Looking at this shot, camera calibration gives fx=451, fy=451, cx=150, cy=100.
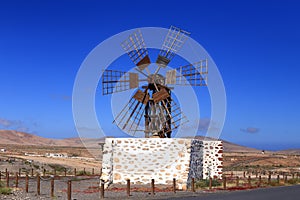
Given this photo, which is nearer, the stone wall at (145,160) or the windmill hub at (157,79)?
the stone wall at (145,160)

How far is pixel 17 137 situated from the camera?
477 ft

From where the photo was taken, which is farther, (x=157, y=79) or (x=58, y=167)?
(x=58, y=167)

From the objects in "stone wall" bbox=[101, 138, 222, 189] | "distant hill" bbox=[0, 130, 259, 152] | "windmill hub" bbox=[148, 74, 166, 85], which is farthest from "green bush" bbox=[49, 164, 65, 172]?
"distant hill" bbox=[0, 130, 259, 152]

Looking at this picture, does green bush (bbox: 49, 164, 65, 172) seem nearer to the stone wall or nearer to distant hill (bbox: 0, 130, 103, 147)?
the stone wall

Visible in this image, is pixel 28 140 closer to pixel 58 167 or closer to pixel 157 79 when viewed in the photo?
pixel 58 167

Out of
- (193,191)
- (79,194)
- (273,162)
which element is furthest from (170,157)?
(273,162)

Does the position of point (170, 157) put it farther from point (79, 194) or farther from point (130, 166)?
point (79, 194)

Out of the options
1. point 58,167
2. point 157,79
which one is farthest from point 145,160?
point 58,167

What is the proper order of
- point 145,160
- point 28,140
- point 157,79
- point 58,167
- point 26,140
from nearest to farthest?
point 145,160
point 157,79
point 58,167
point 26,140
point 28,140

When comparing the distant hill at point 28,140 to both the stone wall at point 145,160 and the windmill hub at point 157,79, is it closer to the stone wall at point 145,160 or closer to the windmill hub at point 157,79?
the windmill hub at point 157,79

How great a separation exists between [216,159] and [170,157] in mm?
5402

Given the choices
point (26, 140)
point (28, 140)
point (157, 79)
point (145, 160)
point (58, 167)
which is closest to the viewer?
point (145, 160)

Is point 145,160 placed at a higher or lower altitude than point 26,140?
lower

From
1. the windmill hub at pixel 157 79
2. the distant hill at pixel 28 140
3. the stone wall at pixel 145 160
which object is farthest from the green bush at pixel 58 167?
the distant hill at pixel 28 140
